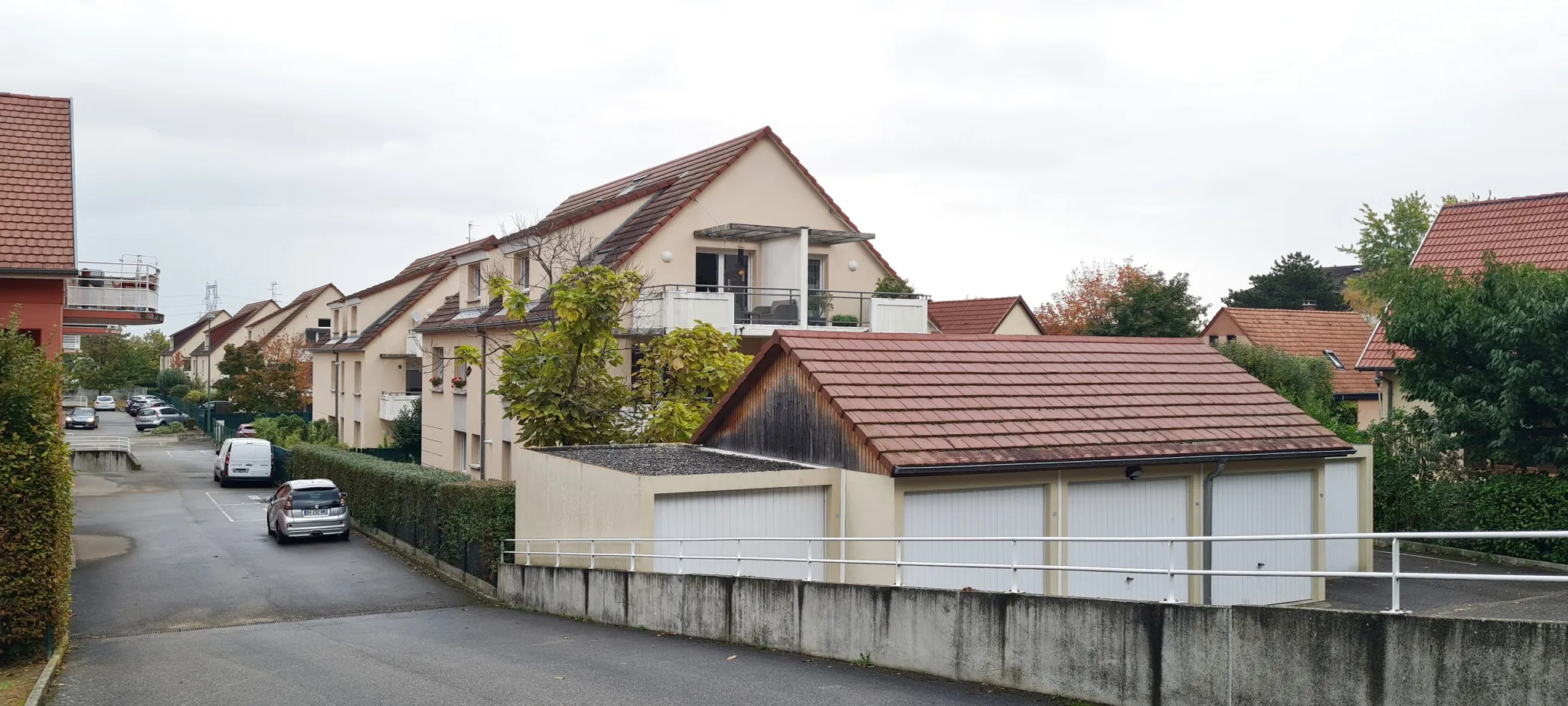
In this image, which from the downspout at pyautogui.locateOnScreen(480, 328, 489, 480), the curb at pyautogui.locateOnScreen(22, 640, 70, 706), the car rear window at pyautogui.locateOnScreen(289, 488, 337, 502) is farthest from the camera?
the downspout at pyautogui.locateOnScreen(480, 328, 489, 480)

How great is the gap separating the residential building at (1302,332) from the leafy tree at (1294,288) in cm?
1789

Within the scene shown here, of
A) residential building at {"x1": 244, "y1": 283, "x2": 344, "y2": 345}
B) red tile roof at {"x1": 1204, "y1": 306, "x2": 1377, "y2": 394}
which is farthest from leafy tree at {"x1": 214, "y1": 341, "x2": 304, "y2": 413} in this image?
red tile roof at {"x1": 1204, "y1": 306, "x2": 1377, "y2": 394}

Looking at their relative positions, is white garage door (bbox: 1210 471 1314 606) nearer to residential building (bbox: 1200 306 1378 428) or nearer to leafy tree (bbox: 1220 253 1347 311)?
residential building (bbox: 1200 306 1378 428)

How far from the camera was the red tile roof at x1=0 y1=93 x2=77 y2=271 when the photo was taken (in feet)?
66.4

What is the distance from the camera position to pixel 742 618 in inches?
512

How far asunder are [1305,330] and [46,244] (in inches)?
1779

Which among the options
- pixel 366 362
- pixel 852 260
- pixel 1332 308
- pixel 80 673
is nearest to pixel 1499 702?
pixel 80 673

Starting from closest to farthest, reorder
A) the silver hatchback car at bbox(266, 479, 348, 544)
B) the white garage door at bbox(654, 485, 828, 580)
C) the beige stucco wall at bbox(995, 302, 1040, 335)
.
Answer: the white garage door at bbox(654, 485, 828, 580), the silver hatchback car at bbox(266, 479, 348, 544), the beige stucco wall at bbox(995, 302, 1040, 335)

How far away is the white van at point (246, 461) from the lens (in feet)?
143

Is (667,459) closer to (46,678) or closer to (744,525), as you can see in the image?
(744,525)

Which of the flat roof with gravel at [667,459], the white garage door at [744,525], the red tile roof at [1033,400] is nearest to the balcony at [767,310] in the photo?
the flat roof with gravel at [667,459]

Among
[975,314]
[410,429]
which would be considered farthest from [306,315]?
[975,314]

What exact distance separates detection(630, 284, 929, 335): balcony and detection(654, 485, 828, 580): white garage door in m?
11.0

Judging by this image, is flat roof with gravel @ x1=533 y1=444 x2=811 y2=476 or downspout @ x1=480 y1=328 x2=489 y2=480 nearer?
flat roof with gravel @ x1=533 y1=444 x2=811 y2=476
